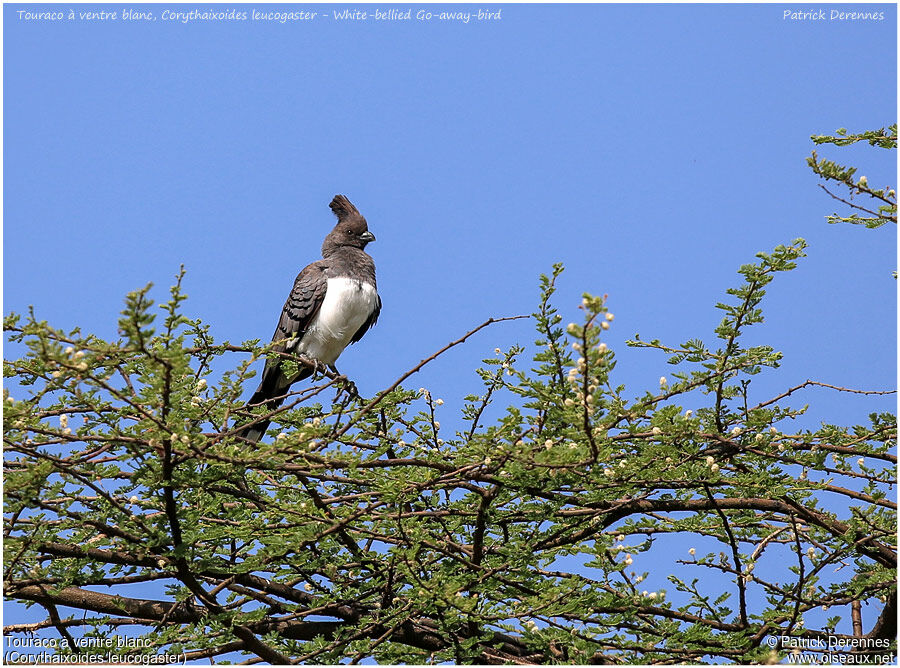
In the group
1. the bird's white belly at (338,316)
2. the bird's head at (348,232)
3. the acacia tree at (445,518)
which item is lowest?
the acacia tree at (445,518)

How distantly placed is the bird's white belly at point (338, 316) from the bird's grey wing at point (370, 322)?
59 mm

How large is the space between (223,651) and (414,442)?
1243 mm

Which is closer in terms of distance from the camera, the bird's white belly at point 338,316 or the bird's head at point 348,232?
the bird's white belly at point 338,316

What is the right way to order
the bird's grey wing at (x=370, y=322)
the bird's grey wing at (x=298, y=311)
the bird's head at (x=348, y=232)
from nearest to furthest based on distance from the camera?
the bird's grey wing at (x=298, y=311), the bird's grey wing at (x=370, y=322), the bird's head at (x=348, y=232)

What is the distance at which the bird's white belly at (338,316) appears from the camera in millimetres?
6930

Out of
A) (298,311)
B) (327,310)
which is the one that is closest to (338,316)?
(327,310)

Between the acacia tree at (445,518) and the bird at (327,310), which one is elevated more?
the bird at (327,310)

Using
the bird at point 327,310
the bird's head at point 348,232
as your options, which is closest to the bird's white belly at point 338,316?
the bird at point 327,310

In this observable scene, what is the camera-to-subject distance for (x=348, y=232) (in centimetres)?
752

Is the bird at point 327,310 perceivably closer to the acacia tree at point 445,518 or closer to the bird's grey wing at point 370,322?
the bird's grey wing at point 370,322

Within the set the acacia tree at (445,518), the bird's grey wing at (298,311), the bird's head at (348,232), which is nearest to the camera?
the acacia tree at (445,518)

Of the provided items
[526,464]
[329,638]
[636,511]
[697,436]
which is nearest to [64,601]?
[329,638]

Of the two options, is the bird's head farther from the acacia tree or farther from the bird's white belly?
the acacia tree

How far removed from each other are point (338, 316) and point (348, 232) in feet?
2.87
